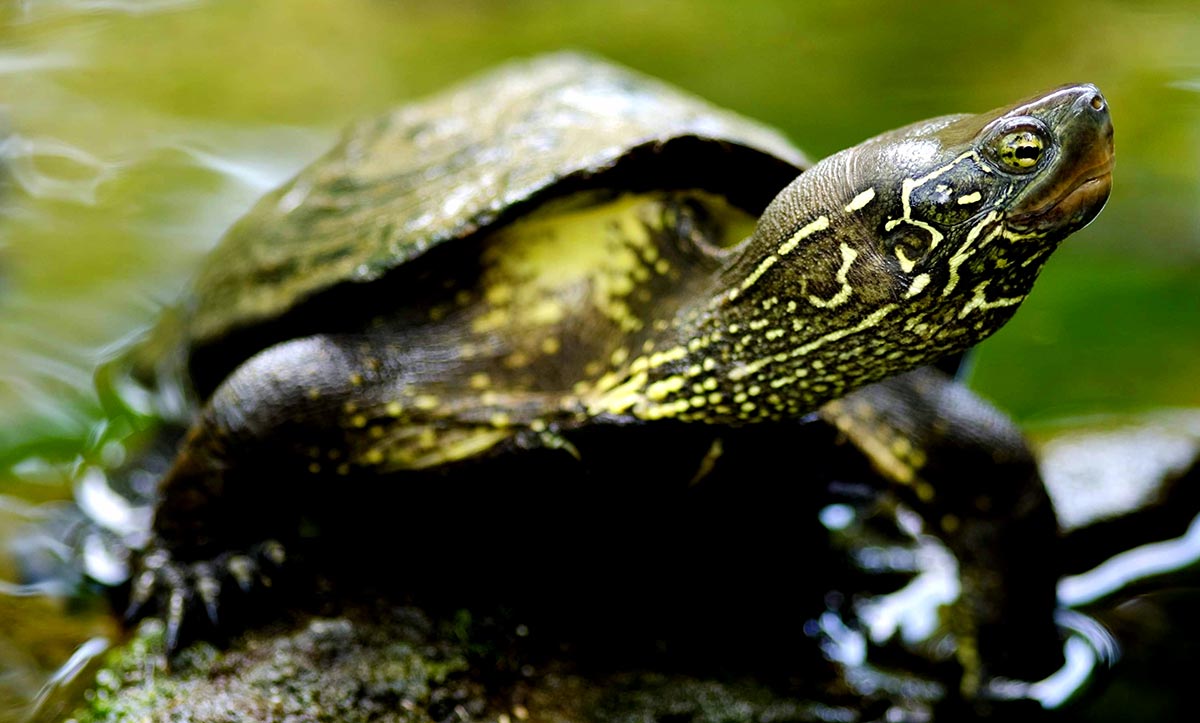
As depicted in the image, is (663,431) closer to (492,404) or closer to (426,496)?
(492,404)

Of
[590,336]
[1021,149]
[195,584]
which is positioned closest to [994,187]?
[1021,149]

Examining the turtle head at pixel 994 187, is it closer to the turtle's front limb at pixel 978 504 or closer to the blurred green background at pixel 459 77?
the turtle's front limb at pixel 978 504

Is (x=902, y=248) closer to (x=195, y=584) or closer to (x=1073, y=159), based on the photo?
(x=1073, y=159)

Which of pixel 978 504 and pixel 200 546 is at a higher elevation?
pixel 978 504

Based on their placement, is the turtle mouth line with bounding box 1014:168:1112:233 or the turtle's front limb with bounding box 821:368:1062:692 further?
the turtle's front limb with bounding box 821:368:1062:692

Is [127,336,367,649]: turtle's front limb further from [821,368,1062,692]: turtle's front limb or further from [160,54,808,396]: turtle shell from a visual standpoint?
[821,368,1062,692]: turtle's front limb

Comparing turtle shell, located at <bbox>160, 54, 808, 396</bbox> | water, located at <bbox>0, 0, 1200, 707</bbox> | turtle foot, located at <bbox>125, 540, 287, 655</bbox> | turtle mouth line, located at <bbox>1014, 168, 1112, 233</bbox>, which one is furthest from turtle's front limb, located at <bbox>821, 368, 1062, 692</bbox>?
turtle foot, located at <bbox>125, 540, 287, 655</bbox>

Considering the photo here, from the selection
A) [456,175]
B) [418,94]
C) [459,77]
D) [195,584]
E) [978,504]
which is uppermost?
[459,77]
